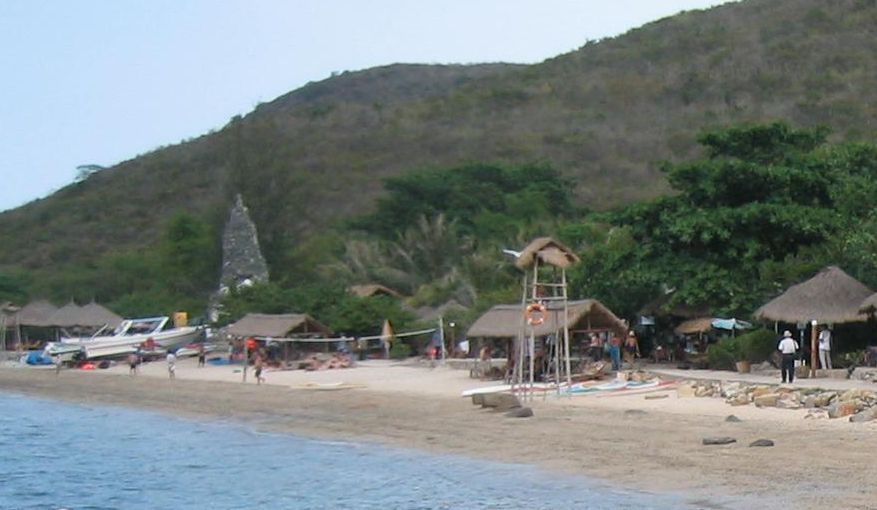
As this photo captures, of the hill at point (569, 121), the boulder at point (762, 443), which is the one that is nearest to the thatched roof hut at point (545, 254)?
the boulder at point (762, 443)

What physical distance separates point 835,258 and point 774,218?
1.84m

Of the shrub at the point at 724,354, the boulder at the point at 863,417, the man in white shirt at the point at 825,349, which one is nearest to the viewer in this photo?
the boulder at the point at 863,417

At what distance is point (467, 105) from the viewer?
124312 mm

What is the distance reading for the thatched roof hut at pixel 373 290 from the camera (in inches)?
1989

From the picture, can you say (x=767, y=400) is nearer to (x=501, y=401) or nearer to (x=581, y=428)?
(x=581, y=428)

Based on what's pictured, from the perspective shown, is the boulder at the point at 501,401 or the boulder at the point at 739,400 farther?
the boulder at the point at 501,401

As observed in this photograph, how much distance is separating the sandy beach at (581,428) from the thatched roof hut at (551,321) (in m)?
1.41

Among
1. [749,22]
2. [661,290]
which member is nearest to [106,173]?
[749,22]

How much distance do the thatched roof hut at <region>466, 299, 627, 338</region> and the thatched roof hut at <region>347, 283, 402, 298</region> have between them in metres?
16.7

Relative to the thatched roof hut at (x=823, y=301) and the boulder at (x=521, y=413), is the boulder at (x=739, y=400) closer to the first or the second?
the boulder at (x=521, y=413)

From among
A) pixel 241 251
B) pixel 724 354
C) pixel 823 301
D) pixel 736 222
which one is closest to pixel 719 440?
pixel 823 301

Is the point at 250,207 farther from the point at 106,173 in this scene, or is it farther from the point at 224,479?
the point at 106,173

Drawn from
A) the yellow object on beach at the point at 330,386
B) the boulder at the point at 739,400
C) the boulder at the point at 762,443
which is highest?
the yellow object on beach at the point at 330,386

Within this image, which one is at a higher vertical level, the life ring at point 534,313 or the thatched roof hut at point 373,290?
the thatched roof hut at point 373,290
